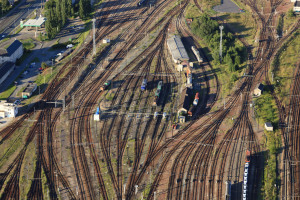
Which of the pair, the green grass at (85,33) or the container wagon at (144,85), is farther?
the green grass at (85,33)

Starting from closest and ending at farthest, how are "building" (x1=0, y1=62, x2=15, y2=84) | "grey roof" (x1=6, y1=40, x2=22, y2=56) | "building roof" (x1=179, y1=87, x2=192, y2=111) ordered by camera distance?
"building roof" (x1=179, y1=87, x2=192, y2=111)
"building" (x1=0, y1=62, x2=15, y2=84)
"grey roof" (x1=6, y1=40, x2=22, y2=56)

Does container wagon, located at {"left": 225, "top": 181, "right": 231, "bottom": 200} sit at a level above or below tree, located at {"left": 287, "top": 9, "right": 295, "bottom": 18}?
below

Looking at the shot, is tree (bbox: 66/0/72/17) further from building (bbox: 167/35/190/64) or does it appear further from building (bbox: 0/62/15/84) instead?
building (bbox: 167/35/190/64)

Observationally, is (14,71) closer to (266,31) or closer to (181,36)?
(181,36)

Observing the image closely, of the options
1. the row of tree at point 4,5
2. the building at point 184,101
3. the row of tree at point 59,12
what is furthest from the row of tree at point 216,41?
the row of tree at point 4,5

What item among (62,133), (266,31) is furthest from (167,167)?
(266,31)

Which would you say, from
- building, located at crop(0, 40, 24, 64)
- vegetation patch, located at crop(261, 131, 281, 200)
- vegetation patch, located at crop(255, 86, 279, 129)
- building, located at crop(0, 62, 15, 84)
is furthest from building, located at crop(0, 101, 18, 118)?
vegetation patch, located at crop(261, 131, 281, 200)

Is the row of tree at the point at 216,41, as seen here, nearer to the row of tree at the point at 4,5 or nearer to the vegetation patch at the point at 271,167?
the vegetation patch at the point at 271,167
